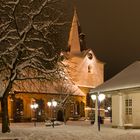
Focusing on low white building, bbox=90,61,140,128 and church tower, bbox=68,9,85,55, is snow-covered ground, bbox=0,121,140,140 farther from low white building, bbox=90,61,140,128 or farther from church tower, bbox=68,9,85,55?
church tower, bbox=68,9,85,55

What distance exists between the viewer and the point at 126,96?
38.9 metres

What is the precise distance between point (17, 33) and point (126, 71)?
1891 cm

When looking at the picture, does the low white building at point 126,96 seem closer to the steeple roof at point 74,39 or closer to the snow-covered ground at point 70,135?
the snow-covered ground at point 70,135

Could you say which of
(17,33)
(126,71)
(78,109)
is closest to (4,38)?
(17,33)

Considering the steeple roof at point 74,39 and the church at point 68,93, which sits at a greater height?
the steeple roof at point 74,39

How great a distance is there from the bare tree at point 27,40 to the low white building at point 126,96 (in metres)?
10.3

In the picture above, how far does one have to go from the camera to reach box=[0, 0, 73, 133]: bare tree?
87.2ft

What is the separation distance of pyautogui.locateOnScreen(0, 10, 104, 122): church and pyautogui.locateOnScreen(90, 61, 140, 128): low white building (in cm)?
1075

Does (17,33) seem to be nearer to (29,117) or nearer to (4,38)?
(4,38)

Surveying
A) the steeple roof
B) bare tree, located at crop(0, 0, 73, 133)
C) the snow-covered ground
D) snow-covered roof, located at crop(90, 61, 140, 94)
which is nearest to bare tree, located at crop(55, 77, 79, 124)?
the steeple roof

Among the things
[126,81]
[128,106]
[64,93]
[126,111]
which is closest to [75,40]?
[64,93]

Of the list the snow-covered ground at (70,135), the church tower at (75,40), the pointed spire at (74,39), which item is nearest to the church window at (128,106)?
the snow-covered ground at (70,135)

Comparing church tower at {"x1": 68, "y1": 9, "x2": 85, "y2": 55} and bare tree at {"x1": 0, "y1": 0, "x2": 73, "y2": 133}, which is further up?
church tower at {"x1": 68, "y1": 9, "x2": 85, "y2": 55}

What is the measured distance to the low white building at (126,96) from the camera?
37.3 meters
